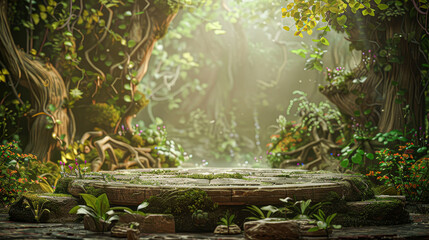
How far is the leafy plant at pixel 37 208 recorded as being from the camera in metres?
3.70

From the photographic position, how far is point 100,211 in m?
3.34

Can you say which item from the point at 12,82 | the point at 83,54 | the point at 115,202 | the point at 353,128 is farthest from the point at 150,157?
the point at 115,202

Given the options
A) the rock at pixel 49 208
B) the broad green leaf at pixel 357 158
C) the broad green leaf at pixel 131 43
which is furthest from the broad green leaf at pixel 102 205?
the broad green leaf at pixel 131 43

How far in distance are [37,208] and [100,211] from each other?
2.60 feet

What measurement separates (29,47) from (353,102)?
18.1ft

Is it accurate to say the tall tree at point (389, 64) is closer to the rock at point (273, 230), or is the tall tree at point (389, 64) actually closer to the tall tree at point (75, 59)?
the tall tree at point (75, 59)

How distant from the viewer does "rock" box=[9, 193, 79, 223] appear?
12.3 feet

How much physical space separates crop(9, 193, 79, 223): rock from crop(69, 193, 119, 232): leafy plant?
57 centimetres

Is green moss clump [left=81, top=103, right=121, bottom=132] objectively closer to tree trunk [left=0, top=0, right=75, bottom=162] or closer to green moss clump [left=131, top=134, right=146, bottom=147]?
green moss clump [left=131, top=134, right=146, bottom=147]

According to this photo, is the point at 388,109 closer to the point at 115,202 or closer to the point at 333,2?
the point at 333,2

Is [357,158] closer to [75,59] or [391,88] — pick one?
[391,88]

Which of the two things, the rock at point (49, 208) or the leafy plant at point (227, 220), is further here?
the rock at point (49, 208)

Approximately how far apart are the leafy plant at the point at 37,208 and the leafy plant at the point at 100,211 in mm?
582

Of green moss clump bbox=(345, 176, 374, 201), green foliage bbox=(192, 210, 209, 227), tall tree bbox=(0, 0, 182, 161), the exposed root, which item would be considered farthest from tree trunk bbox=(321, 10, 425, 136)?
green foliage bbox=(192, 210, 209, 227)
